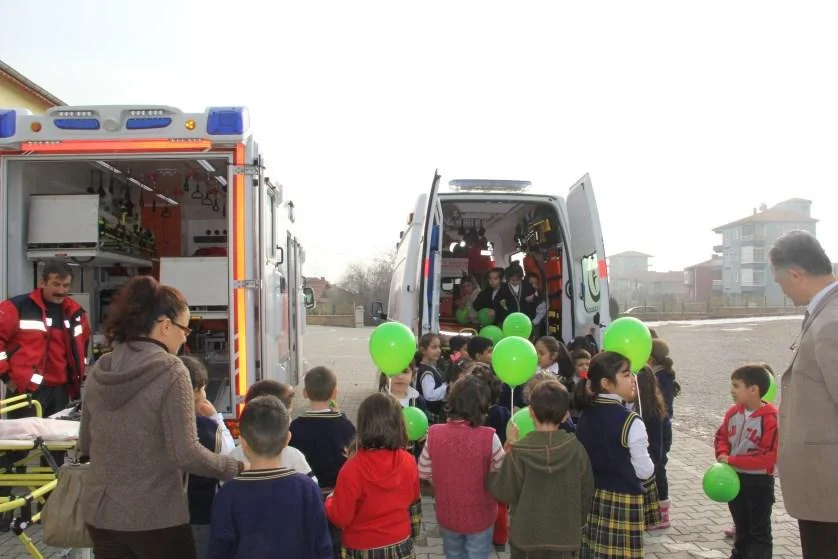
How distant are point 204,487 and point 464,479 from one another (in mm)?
1276

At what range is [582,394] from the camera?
3576mm

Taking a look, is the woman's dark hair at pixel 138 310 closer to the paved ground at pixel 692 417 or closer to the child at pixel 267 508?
the child at pixel 267 508

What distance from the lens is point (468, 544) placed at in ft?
11.2

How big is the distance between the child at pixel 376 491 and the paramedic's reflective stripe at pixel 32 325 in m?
3.24

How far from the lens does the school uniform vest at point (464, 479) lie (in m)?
3.32

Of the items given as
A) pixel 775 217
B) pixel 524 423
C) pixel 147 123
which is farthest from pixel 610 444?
pixel 775 217

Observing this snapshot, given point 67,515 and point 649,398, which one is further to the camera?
point 649,398

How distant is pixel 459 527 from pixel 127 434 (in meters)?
1.76

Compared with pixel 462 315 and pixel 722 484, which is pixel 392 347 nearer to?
pixel 722 484

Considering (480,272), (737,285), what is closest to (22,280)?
(480,272)

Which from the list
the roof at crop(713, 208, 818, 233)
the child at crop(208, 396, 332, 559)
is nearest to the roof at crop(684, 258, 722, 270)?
the roof at crop(713, 208, 818, 233)

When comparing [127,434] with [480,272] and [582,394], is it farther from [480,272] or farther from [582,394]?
[480,272]

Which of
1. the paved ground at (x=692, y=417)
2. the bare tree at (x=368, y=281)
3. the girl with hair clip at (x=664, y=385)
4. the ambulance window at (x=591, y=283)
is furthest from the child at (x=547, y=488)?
the bare tree at (x=368, y=281)

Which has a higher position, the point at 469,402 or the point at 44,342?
the point at 44,342
